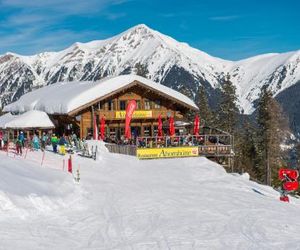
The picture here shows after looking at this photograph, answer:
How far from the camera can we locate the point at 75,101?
41.5 m

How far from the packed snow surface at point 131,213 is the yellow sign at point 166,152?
639cm

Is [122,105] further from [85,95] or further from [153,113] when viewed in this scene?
[85,95]

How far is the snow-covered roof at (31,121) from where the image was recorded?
1565 inches

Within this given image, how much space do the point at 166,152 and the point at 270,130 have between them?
22957mm

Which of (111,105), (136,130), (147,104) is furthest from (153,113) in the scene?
(111,105)

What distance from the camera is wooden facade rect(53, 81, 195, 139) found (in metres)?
43.5

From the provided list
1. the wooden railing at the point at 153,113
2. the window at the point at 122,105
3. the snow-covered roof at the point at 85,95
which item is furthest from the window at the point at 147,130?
the snow-covered roof at the point at 85,95

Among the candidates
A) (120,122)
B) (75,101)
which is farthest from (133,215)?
(120,122)

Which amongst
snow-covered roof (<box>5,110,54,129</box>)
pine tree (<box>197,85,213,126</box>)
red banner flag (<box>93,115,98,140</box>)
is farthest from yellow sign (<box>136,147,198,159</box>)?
pine tree (<box>197,85,213,126</box>)

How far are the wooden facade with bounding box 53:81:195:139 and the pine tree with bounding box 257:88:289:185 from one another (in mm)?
12412

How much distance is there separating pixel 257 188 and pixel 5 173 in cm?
1383

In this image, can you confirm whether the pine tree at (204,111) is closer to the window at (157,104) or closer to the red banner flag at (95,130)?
the window at (157,104)

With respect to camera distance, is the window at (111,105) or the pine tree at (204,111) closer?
the window at (111,105)

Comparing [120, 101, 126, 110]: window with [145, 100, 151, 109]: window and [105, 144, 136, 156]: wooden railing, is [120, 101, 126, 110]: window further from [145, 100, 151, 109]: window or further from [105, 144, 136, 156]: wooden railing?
[105, 144, 136, 156]: wooden railing
